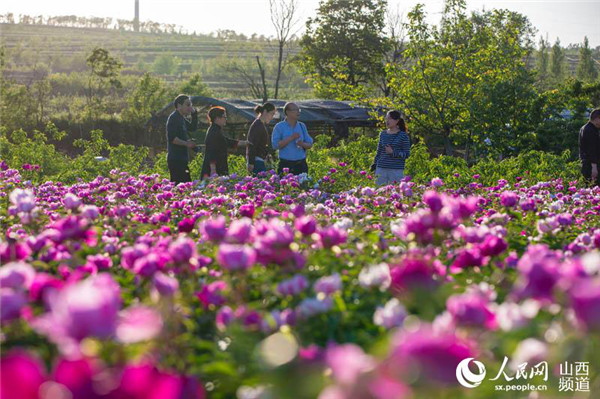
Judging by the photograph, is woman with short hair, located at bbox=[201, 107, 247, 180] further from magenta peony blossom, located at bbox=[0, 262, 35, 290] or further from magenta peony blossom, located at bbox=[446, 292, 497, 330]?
magenta peony blossom, located at bbox=[446, 292, 497, 330]

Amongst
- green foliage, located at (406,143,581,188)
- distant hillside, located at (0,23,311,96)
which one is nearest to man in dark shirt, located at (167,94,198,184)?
green foliage, located at (406,143,581,188)

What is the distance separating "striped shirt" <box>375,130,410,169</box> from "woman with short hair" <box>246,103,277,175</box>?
148cm

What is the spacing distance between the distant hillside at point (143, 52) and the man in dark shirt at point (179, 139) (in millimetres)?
61780

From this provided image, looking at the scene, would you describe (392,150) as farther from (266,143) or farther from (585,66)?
(585,66)

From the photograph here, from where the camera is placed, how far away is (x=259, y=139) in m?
8.62

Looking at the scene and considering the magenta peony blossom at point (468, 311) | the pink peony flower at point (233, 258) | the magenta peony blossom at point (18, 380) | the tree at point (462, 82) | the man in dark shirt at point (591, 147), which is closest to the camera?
the magenta peony blossom at point (18, 380)

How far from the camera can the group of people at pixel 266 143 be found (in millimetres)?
8242

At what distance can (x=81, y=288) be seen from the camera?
1.20 metres

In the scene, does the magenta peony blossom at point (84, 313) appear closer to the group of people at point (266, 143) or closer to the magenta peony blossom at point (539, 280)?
the magenta peony blossom at point (539, 280)

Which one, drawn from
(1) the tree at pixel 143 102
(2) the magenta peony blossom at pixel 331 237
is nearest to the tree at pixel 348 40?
(1) the tree at pixel 143 102

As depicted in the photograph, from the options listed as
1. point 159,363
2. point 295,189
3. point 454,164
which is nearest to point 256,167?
point 295,189

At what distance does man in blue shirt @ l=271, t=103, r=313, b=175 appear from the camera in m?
8.23

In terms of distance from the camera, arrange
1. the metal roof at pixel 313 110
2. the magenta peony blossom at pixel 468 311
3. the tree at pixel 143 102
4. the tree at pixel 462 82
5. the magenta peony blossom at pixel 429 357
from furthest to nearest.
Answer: the tree at pixel 143 102, the metal roof at pixel 313 110, the tree at pixel 462 82, the magenta peony blossom at pixel 468 311, the magenta peony blossom at pixel 429 357

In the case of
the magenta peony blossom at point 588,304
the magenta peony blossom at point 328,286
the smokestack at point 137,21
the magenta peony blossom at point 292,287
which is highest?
the smokestack at point 137,21
